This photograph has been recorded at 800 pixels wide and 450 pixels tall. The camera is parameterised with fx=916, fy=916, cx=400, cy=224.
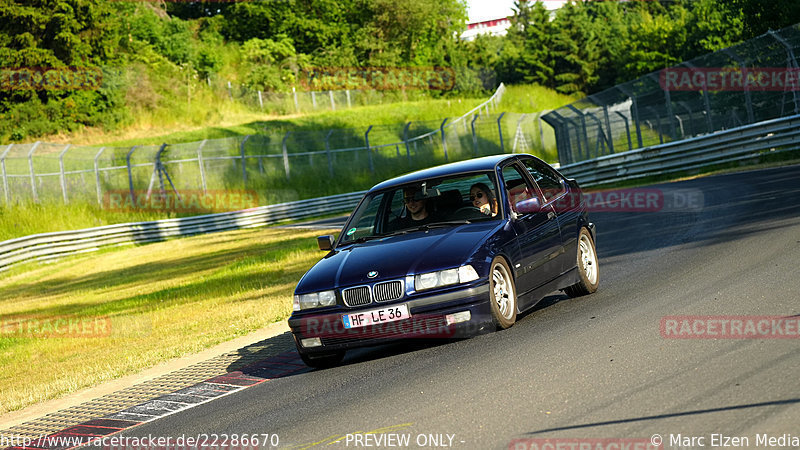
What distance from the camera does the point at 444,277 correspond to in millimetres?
7148

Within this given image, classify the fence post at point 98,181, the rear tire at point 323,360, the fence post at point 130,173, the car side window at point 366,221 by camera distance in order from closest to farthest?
A: 1. the rear tire at point 323,360
2. the car side window at point 366,221
3. the fence post at point 98,181
4. the fence post at point 130,173

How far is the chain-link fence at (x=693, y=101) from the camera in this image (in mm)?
22750

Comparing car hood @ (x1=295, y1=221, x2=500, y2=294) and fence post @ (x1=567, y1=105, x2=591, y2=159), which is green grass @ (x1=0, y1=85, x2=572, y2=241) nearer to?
fence post @ (x1=567, y1=105, x2=591, y2=159)

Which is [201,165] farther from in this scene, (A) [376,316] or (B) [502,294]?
(A) [376,316]

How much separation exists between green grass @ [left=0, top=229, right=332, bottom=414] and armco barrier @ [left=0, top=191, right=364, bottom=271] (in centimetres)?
75

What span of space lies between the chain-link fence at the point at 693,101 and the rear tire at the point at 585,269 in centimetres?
1528

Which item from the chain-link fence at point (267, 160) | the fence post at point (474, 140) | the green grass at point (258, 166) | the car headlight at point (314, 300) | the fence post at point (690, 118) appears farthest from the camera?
the fence post at point (474, 140)

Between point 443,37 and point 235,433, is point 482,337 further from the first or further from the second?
point 443,37

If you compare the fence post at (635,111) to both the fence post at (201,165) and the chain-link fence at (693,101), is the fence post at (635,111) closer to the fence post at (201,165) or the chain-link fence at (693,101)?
the chain-link fence at (693,101)

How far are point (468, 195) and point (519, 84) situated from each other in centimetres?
7337

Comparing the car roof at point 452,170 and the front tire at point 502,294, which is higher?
the car roof at point 452,170

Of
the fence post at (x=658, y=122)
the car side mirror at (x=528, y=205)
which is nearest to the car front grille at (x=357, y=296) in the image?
the car side mirror at (x=528, y=205)

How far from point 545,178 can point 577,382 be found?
4.13m

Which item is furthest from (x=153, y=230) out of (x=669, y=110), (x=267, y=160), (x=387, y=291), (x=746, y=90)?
(x=387, y=291)
